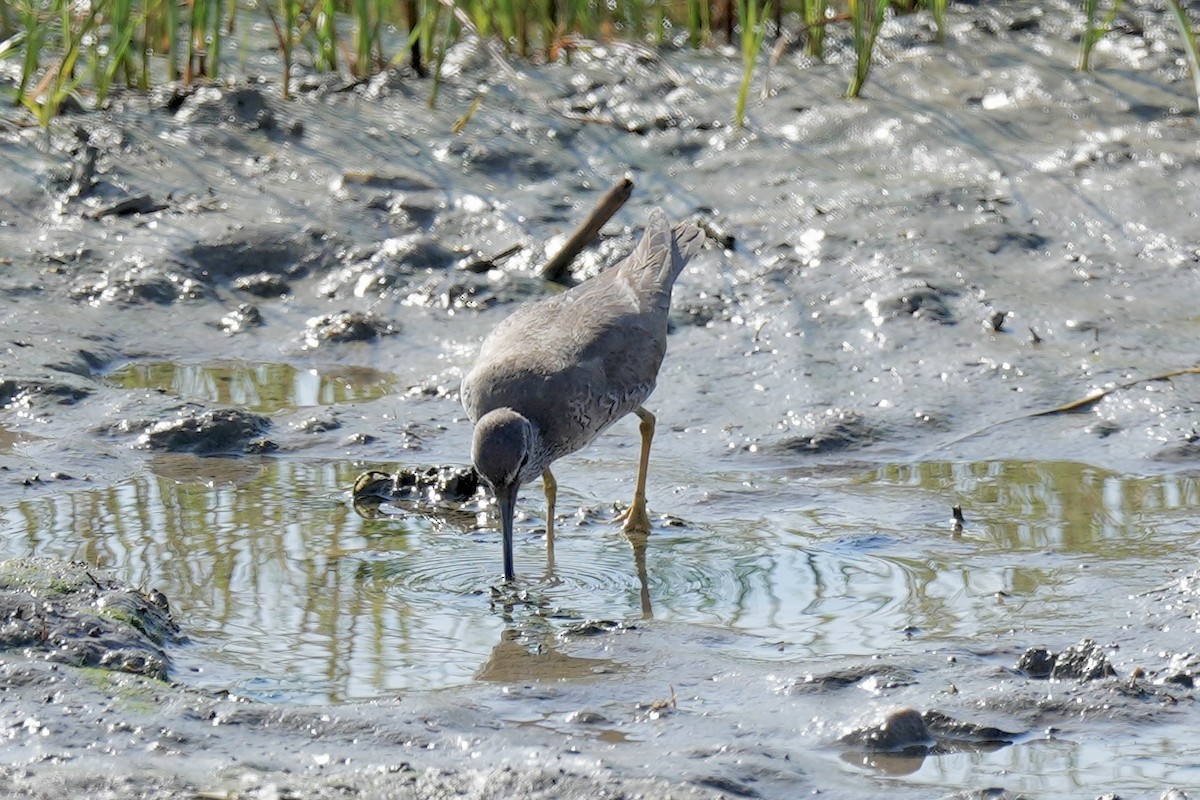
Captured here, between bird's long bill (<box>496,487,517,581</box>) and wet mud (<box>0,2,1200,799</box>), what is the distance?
0.10 meters

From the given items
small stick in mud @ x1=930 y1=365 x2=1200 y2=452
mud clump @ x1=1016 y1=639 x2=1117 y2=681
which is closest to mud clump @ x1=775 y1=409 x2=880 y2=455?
small stick in mud @ x1=930 y1=365 x2=1200 y2=452

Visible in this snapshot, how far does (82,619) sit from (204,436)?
89.5 inches

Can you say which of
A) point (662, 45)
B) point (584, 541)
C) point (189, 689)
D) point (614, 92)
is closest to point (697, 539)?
point (584, 541)

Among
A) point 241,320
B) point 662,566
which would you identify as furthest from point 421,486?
point 241,320

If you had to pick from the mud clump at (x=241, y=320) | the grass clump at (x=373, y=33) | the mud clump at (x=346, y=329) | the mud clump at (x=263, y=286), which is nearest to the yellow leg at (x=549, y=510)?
the mud clump at (x=346, y=329)

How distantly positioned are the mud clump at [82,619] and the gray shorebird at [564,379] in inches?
47.5

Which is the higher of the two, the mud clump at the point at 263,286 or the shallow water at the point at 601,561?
the mud clump at the point at 263,286

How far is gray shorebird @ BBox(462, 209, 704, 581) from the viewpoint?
5523 millimetres

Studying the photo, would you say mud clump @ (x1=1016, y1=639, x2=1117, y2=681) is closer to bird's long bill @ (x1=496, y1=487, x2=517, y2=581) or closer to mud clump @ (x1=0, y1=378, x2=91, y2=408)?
bird's long bill @ (x1=496, y1=487, x2=517, y2=581)

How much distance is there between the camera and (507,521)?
5.41 metres

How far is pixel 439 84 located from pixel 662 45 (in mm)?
1400

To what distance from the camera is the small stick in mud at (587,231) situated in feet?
25.2

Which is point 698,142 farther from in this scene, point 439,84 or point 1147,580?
point 1147,580

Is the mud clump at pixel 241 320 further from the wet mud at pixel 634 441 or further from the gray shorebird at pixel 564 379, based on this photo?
the gray shorebird at pixel 564 379
